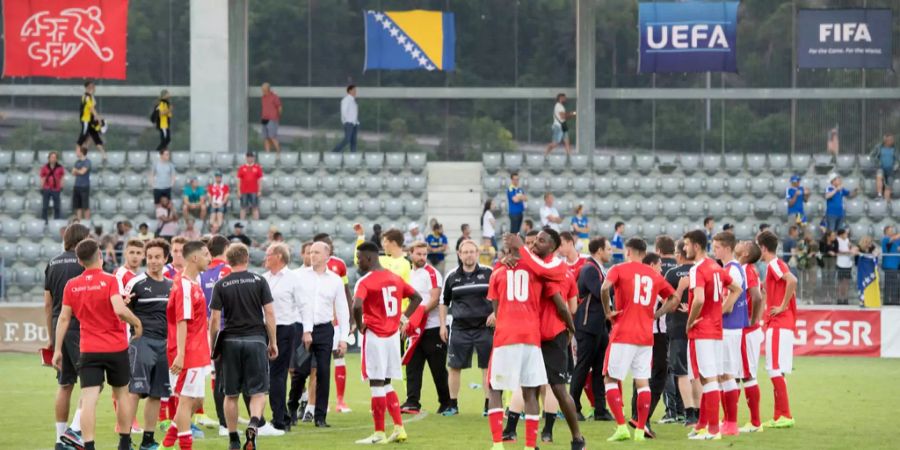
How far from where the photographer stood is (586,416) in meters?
16.7

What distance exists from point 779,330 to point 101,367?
7.50m

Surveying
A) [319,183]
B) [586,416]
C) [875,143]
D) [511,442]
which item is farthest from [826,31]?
[511,442]

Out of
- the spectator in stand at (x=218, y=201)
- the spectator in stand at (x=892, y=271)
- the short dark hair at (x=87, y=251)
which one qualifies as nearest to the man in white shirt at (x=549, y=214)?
the spectator in stand at (x=892, y=271)

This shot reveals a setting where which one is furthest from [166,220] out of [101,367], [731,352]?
[101,367]

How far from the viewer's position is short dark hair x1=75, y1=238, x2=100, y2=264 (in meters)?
12.0

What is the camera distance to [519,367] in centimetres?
1244

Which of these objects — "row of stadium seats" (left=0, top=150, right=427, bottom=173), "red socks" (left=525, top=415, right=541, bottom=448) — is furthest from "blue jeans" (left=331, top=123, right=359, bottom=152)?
"red socks" (left=525, top=415, right=541, bottom=448)

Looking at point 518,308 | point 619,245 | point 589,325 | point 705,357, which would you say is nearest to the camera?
point 518,308

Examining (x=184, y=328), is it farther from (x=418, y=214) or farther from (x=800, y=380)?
(x=418, y=214)

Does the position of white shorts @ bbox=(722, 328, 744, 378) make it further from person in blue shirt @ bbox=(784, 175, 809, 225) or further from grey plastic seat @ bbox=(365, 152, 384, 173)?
grey plastic seat @ bbox=(365, 152, 384, 173)

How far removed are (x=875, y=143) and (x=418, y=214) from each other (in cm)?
1273

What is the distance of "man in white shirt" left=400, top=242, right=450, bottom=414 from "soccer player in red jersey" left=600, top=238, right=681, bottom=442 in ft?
11.1

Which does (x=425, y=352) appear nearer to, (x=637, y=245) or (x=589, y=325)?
(x=589, y=325)

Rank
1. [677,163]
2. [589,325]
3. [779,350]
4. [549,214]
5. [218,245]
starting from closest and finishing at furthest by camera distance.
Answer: [218,245], [779,350], [589,325], [549,214], [677,163]
